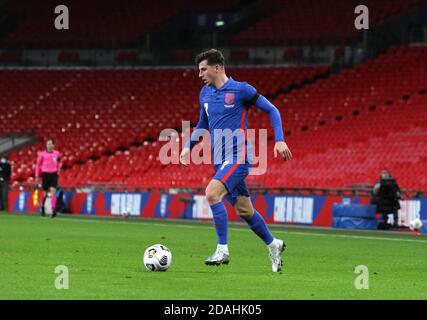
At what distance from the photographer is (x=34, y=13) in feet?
176

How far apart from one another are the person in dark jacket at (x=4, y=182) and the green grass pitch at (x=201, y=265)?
12.7m

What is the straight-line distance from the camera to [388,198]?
2634cm

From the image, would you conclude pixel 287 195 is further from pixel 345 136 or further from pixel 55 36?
pixel 55 36

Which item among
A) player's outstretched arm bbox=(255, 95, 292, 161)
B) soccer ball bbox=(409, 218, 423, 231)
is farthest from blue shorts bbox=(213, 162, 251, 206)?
soccer ball bbox=(409, 218, 423, 231)

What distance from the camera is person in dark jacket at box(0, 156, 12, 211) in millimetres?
37031

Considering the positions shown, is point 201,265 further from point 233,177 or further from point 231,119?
point 231,119

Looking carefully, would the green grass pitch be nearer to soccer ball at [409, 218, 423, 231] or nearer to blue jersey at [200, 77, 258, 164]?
soccer ball at [409, 218, 423, 231]

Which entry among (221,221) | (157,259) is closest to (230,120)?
(221,221)

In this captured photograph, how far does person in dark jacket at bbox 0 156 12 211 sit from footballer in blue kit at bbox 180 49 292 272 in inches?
963
